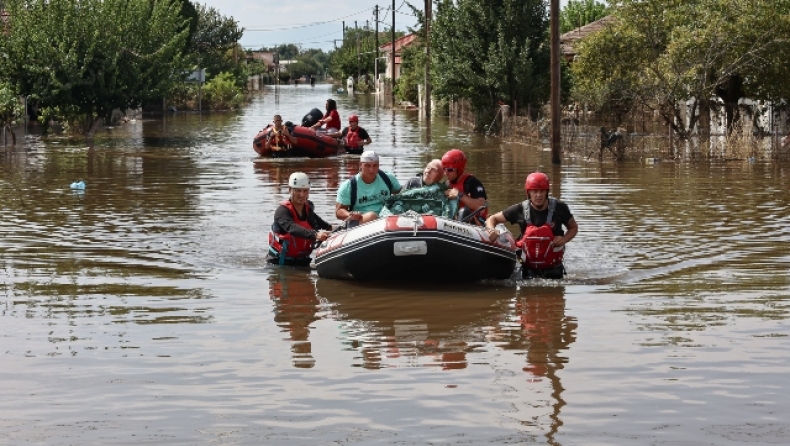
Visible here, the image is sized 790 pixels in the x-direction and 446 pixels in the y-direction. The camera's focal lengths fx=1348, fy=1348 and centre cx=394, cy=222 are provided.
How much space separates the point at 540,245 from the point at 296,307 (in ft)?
9.16

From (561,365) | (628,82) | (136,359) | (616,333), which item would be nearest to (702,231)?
(616,333)

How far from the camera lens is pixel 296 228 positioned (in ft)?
49.2

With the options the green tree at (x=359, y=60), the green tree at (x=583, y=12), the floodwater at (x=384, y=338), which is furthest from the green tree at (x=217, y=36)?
the floodwater at (x=384, y=338)

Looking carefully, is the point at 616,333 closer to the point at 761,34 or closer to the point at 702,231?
the point at 702,231

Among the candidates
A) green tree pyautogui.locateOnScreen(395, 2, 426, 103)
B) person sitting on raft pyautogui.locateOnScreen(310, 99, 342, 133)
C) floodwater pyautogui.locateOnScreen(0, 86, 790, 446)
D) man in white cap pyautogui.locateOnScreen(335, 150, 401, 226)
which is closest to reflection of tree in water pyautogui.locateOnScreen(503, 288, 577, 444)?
floodwater pyautogui.locateOnScreen(0, 86, 790, 446)

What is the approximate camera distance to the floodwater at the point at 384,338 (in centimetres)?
840

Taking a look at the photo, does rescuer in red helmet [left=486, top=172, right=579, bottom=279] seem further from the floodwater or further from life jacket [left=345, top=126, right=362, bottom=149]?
life jacket [left=345, top=126, right=362, bottom=149]

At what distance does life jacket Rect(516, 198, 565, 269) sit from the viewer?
14.1 metres

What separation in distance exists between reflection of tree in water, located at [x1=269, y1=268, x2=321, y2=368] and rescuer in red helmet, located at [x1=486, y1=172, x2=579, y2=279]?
2077 mm

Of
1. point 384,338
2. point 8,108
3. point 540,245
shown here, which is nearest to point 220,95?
point 8,108

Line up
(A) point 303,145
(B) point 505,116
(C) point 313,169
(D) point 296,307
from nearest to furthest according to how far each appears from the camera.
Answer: (D) point 296,307 → (C) point 313,169 → (A) point 303,145 → (B) point 505,116

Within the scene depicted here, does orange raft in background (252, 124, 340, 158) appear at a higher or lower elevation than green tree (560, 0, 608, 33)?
lower

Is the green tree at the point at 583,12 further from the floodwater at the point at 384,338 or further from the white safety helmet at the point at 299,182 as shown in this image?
the white safety helmet at the point at 299,182

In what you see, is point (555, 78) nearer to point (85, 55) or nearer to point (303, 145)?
point (303, 145)
